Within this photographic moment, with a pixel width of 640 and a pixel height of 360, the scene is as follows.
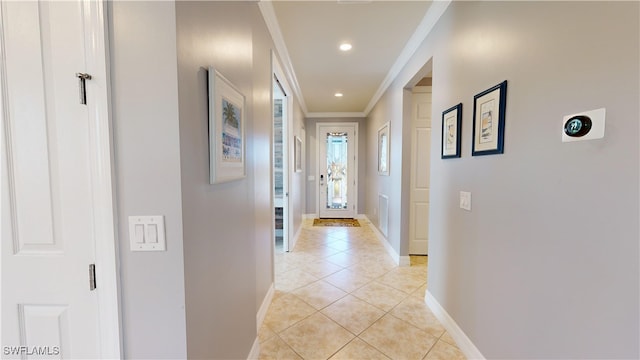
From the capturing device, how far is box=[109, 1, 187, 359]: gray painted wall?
81cm

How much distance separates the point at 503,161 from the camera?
136cm

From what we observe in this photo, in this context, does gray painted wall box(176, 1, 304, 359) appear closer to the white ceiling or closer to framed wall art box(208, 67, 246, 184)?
framed wall art box(208, 67, 246, 184)

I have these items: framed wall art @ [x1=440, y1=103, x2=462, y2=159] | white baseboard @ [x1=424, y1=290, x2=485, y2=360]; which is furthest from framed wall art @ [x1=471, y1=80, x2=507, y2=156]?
→ white baseboard @ [x1=424, y1=290, x2=485, y2=360]

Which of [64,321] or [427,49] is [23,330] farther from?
[427,49]

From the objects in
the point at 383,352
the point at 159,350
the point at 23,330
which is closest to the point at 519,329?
the point at 383,352

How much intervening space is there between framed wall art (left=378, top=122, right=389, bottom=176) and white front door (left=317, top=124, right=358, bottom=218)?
1568 mm

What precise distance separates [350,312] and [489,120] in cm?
181

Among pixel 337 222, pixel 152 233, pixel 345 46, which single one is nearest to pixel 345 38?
pixel 345 46

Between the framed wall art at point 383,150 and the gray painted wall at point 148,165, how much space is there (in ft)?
11.1

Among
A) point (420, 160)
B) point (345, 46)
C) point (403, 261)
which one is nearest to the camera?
point (345, 46)

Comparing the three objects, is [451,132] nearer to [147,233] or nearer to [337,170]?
[147,233]

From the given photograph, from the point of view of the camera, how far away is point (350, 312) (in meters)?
2.19

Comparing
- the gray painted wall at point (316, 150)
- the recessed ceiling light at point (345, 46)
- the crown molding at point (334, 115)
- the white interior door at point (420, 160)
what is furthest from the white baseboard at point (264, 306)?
the crown molding at point (334, 115)

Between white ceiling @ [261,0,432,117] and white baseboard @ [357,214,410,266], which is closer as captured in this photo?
white ceiling @ [261,0,432,117]
